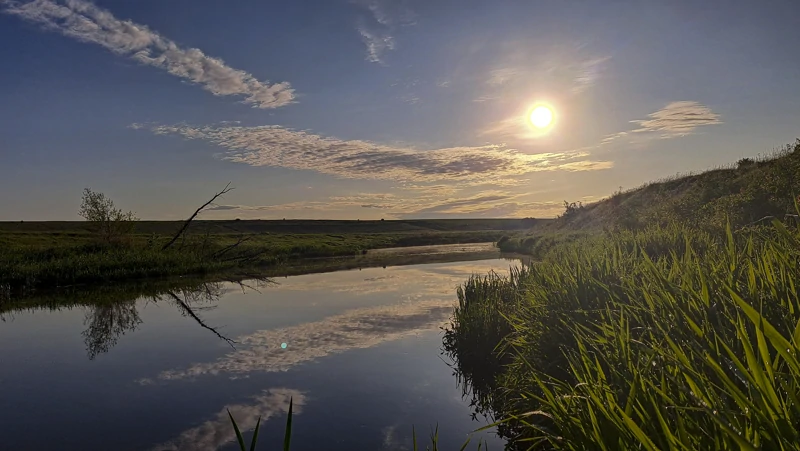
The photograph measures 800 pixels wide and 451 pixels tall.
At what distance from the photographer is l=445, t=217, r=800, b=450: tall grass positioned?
2.19 meters

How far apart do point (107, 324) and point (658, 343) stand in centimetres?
1535

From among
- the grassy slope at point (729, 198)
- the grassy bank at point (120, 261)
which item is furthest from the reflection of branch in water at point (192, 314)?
the grassy slope at point (729, 198)

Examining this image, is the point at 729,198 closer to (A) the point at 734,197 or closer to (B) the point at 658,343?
(A) the point at 734,197

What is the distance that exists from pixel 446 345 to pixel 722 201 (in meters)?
10.1

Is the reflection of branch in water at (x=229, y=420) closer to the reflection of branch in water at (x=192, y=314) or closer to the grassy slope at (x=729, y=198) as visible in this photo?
the reflection of branch in water at (x=192, y=314)

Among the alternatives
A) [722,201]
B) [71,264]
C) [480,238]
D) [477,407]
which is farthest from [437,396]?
[480,238]

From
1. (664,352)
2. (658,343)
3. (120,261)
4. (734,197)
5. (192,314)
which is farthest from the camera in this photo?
(120,261)

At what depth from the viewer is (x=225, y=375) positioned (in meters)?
9.51

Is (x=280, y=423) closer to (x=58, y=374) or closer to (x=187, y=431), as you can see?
(x=187, y=431)

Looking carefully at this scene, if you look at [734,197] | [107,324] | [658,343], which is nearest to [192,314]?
[107,324]

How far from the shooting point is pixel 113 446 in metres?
6.49

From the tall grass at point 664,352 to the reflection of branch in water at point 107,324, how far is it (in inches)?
347

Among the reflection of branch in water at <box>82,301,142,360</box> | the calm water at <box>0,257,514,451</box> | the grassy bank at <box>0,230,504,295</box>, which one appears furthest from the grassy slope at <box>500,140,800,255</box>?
the grassy bank at <box>0,230,504,295</box>

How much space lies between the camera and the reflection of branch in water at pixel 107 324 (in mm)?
12250
